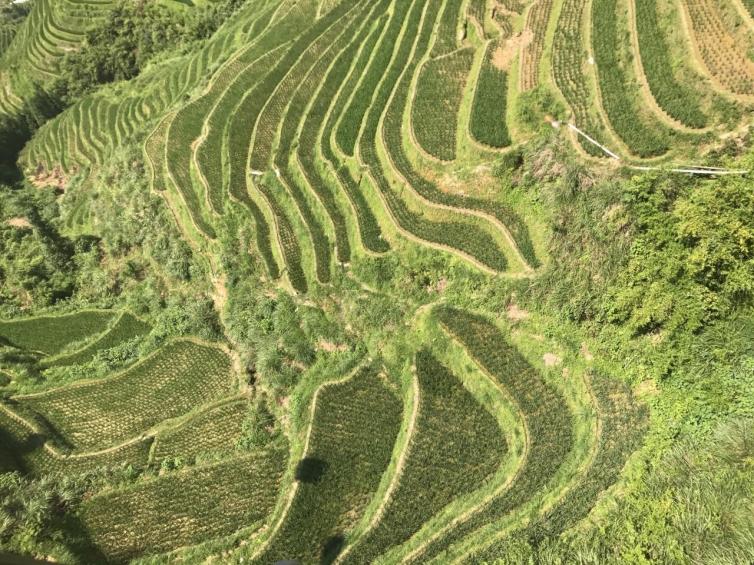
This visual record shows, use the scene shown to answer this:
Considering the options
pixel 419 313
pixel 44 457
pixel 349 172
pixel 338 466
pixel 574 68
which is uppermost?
pixel 349 172

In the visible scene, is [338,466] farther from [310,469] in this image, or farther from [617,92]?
[617,92]

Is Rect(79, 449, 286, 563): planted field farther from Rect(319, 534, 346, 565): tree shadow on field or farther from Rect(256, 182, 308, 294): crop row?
Rect(256, 182, 308, 294): crop row

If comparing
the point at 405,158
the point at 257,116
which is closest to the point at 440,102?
the point at 405,158

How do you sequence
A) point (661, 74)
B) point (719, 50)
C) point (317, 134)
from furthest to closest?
1. point (317, 134)
2. point (661, 74)
3. point (719, 50)

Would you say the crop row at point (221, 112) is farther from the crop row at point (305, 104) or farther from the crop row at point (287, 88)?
the crop row at point (305, 104)

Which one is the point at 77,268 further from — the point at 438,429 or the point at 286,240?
the point at 438,429

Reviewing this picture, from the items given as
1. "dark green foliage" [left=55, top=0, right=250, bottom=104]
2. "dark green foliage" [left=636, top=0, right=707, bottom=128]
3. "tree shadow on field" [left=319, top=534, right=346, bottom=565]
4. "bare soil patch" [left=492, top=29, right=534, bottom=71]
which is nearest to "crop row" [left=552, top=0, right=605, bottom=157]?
"bare soil patch" [left=492, top=29, right=534, bottom=71]

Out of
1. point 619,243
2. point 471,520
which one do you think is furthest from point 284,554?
point 619,243

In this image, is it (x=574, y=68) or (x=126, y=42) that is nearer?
(x=574, y=68)

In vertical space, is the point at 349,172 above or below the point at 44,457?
above
